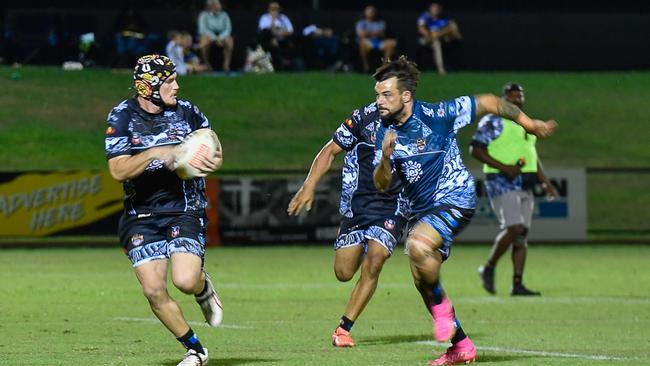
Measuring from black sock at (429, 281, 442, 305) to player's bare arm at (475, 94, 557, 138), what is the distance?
1263 mm

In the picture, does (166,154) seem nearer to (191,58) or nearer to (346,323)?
(346,323)

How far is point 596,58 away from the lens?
135 ft

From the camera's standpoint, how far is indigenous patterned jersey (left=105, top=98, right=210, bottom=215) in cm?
1041

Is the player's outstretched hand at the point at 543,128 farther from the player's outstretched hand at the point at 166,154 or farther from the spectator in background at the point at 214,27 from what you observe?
the spectator in background at the point at 214,27

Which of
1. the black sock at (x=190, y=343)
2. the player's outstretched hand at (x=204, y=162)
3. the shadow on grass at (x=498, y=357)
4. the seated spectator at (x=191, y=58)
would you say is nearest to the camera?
the player's outstretched hand at (x=204, y=162)

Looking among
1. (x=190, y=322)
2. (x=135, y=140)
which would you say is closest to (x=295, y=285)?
(x=190, y=322)

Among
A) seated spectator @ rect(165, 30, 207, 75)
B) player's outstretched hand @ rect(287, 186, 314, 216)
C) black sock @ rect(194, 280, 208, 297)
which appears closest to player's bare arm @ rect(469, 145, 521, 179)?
player's outstretched hand @ rect(287, 186, 314, 216)

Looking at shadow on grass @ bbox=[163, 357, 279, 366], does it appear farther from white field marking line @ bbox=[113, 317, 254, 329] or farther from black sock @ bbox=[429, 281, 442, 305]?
white field marking line @ bbox=[113, 317, 254, 329]

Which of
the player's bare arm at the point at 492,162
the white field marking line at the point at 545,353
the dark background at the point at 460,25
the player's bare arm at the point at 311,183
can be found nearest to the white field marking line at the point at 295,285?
the player's bare arm at the point at 492,162

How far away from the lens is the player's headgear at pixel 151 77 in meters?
10.4

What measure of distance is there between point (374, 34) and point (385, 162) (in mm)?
26451

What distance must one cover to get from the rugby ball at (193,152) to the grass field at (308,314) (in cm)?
148

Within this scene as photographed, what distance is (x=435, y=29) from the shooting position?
37281 mm

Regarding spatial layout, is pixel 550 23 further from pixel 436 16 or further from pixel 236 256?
pixel 236 256
